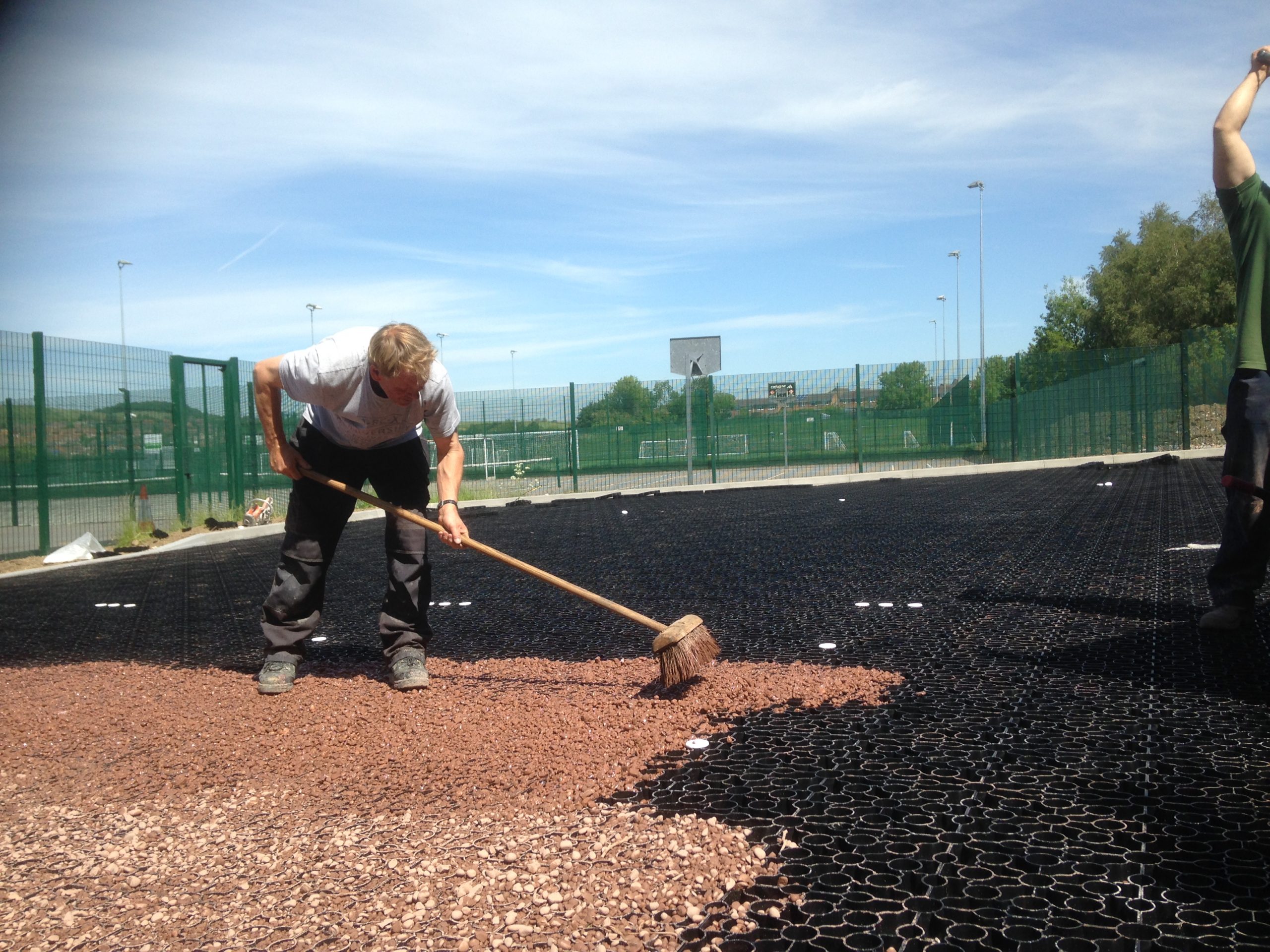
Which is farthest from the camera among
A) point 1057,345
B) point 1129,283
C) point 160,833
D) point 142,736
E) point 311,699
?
point 1057,345

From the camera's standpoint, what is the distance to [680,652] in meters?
3.46

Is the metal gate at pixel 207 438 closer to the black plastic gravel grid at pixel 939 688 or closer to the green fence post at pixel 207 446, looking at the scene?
the green fence post at pixel 207 446

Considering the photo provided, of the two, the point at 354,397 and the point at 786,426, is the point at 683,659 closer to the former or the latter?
the point at 354,397

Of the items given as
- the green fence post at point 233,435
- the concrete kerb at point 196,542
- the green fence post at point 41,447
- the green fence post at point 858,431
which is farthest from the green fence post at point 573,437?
the green fence post at point 41,447

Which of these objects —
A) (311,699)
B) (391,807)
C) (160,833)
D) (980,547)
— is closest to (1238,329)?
(980,547)

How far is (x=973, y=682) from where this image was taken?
3459mm

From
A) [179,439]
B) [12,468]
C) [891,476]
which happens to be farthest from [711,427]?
[12,468]

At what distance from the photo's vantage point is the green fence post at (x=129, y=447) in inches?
448

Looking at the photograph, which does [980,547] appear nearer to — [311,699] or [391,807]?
[311,699]

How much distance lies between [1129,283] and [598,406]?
2308 cm

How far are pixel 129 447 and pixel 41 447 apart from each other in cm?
134

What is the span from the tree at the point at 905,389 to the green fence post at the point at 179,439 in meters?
13.1

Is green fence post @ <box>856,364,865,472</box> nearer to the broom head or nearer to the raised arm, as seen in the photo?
the raised arm

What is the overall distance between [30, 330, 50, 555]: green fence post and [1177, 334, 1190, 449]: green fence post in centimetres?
1891
